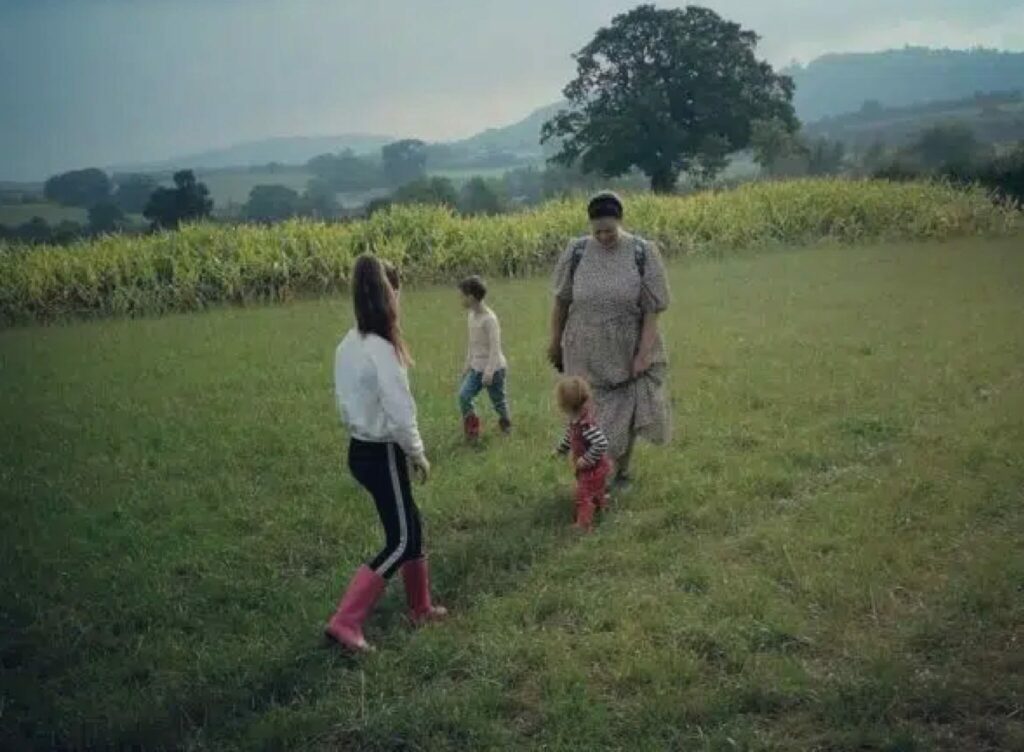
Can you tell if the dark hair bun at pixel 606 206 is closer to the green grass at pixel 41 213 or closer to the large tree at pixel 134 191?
the green grass at pixel 41 213

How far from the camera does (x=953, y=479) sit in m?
5.28

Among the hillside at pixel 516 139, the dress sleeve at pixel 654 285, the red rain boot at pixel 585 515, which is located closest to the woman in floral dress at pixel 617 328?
the dress sleeve at pixel 654 285

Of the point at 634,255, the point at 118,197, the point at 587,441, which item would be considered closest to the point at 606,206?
the point at 634,255

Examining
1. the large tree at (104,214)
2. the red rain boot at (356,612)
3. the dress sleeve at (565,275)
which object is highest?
the large tree at (104,214)

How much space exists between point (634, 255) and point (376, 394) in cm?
195

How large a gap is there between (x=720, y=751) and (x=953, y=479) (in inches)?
110

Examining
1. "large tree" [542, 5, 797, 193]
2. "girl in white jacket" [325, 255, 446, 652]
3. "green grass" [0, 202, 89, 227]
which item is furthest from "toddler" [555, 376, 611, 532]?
"large tree" [542, 5, 797, 193]

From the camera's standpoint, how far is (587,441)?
4855 mm

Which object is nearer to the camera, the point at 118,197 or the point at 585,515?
the point at 585,515

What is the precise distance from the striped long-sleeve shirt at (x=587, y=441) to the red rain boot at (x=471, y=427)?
1529mm

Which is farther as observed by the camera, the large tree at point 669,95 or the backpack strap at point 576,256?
the large tree at point 669,95

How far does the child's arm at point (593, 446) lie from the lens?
4.82 meters

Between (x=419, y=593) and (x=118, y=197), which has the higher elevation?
(x=118, y=197)

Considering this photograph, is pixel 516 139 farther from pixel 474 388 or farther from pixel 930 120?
pixel 474 388
